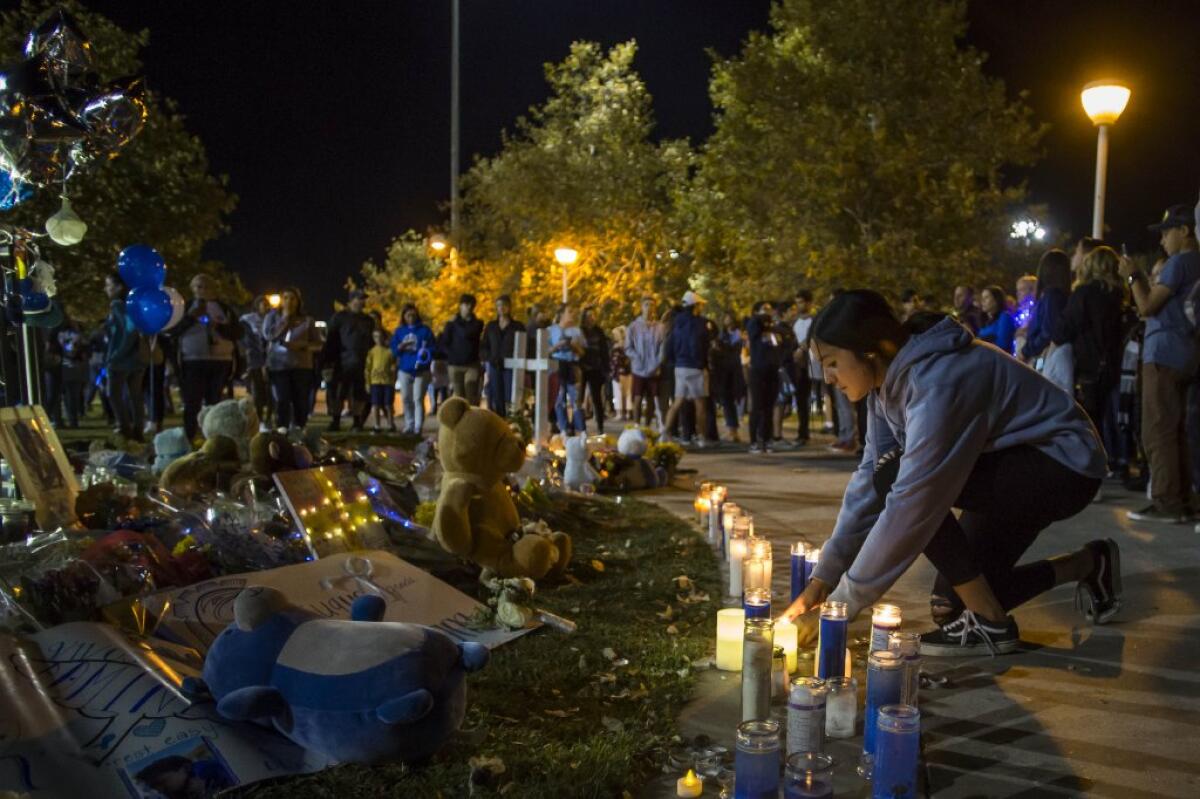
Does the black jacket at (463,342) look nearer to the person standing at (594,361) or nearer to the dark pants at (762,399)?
the person standing at (594,361)

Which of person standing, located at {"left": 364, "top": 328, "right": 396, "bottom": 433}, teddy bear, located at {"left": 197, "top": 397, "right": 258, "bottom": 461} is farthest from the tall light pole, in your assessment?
teddy bear, located at {"left": 197, "top": 397, "right": 258, "bottom": 461}

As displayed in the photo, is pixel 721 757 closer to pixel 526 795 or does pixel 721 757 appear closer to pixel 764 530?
pixel 526 795

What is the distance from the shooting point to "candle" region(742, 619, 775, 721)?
2.96 metres

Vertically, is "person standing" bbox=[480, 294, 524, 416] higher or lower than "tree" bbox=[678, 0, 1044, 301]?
lower

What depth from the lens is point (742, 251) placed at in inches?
946

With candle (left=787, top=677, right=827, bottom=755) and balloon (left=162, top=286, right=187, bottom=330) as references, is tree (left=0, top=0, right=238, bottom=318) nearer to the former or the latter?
balloon (left=162, top=286, right=187, bottom=330)

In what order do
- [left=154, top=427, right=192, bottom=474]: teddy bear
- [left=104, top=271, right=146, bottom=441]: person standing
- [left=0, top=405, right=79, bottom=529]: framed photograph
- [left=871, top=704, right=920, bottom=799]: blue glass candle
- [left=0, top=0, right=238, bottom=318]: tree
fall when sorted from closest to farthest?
[left=871, top=704, right=920, bottom=799]: blue glass candle < [left=0, top=405, right=79, bottom=529]: framed photograph < [left=154, top=427, right=192, bottom=474]: teddy bear < [left=104, top=271, right=146, bottom=441]: person standing < [left=0, top=0, right=238, bottom=318]: tree

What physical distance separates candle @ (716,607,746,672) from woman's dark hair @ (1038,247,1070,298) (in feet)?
18.1

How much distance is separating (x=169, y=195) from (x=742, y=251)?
12.6 metres

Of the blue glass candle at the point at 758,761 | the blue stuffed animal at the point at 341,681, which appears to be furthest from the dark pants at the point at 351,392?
the blue glass candle at the point at 758,761

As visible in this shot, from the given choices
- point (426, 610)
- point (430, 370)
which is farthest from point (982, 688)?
point (430, 370)

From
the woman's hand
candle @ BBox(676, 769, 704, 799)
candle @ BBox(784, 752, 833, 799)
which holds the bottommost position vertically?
candle @ BBox(676, 769, 704, 799)

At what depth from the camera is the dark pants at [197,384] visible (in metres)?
10.1

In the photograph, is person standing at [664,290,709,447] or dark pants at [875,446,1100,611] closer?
dark pants at [875,446,1100,611]
